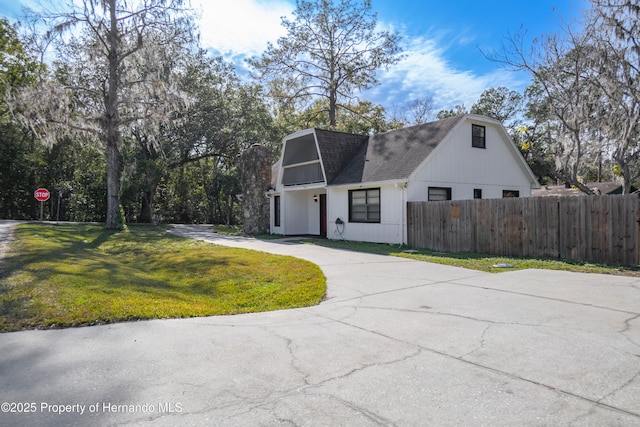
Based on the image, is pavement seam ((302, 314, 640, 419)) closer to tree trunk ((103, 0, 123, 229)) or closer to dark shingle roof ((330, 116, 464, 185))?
dark shingle roof ((330, 116, 464, 185))

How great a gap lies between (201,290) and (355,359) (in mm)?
4627

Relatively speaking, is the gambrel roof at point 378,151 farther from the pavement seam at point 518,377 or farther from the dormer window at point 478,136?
the pavement seam at point 518,377

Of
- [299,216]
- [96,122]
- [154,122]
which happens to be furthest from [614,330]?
[96,122]

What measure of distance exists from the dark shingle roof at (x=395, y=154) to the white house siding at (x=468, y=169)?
369 mm

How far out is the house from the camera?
15086 millimetres

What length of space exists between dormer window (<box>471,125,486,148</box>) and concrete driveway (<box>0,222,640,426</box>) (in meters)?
11.4

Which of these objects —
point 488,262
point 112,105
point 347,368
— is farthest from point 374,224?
point 112,105

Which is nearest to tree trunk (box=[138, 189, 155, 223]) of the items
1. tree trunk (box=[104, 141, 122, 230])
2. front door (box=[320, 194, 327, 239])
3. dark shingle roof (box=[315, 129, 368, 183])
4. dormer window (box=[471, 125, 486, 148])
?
tree trunk (box=[104, 141, 122, 230])

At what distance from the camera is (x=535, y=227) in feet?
36.8

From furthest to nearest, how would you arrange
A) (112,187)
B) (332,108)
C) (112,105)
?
1. (332,108)
2. (112,187)
3. (112,105)

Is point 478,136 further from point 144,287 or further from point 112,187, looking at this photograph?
point 112,187

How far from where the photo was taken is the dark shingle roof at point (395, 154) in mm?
15102

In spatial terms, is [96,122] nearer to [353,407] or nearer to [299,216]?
[299,216]

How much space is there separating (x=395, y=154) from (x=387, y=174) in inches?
65.1
